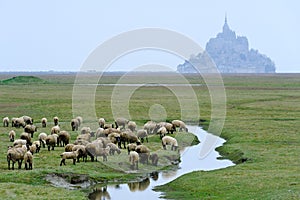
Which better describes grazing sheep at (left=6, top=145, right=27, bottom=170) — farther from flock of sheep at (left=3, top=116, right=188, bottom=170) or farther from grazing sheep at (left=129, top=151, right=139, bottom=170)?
grazing sheep at (left=129, top=151, right=139, bottom=170)

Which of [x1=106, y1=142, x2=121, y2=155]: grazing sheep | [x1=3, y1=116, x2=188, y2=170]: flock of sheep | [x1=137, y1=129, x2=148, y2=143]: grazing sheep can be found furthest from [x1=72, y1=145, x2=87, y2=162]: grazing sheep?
[x1=137, y1=129, x2=148, y2=143]: grazing sheep

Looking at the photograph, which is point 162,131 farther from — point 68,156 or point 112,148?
point 68,156

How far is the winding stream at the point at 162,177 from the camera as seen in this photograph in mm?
24609

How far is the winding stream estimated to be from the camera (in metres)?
24.6

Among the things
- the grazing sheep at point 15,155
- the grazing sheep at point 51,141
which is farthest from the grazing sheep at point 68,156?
the grazing sheep at point 51,141

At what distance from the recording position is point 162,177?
29000 millimetres

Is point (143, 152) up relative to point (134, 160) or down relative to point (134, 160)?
up

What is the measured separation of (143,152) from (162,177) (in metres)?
2.58

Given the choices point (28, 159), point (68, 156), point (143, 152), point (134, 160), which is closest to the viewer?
point (28, 159)

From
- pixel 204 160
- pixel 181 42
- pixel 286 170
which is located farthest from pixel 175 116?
pixel 286 170

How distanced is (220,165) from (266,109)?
114 ft

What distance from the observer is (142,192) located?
25.3 meters

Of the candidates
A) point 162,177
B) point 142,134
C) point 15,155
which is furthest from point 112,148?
point 15,155

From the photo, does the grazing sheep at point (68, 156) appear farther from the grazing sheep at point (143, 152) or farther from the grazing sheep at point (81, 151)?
the grazing sheep at point (143, 152)
